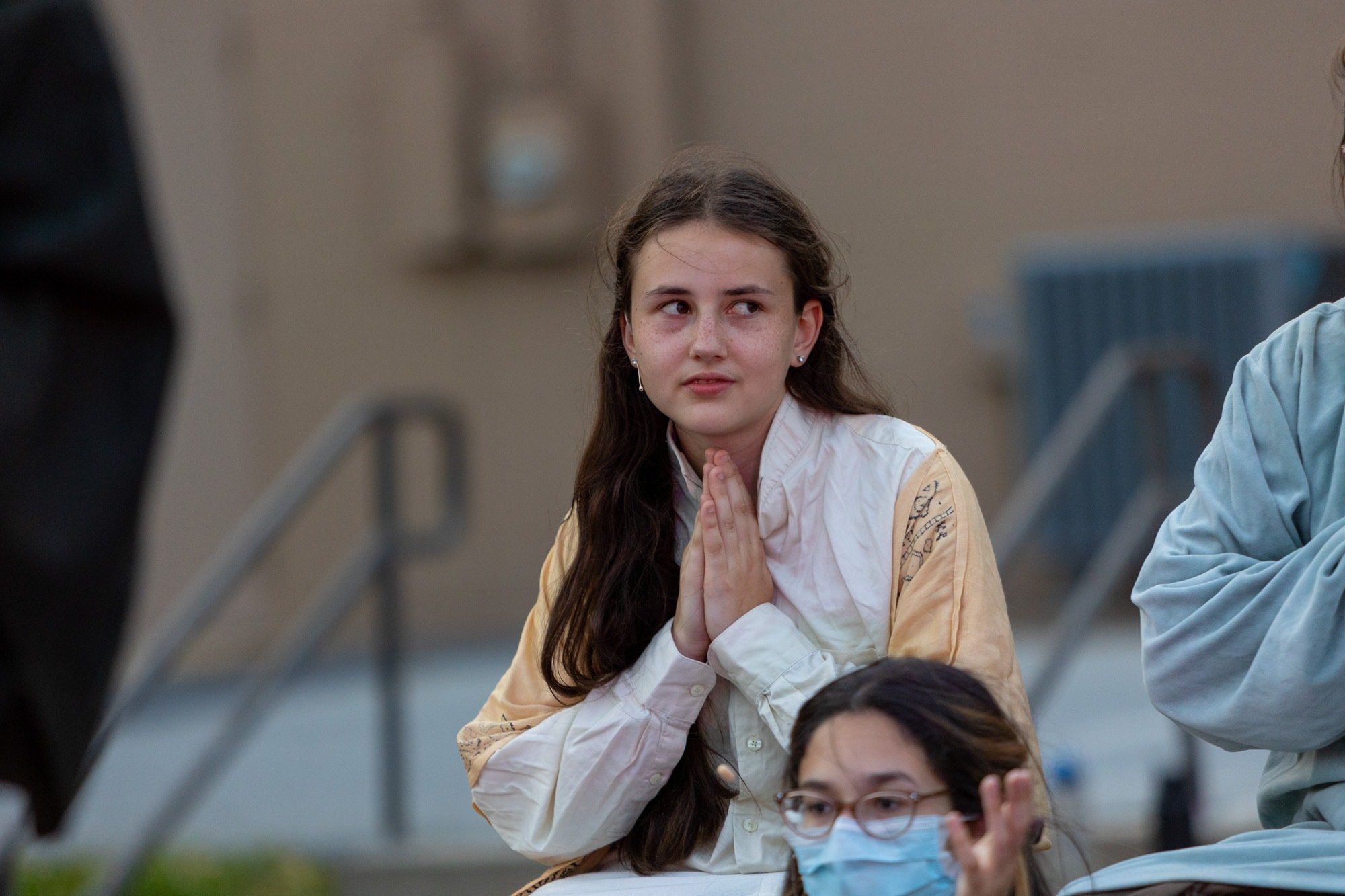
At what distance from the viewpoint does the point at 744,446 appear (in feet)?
8.30

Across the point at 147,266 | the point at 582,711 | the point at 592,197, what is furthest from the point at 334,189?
the point at 147,266

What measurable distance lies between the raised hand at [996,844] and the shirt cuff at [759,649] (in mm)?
469

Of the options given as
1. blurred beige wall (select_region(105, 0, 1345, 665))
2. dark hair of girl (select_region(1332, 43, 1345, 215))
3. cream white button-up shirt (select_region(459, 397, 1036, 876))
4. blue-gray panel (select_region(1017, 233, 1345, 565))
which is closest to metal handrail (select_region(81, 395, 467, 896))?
blurred beige wall (select_region(105, 0, 1345, 665))

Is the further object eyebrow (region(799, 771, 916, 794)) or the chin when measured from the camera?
the chin

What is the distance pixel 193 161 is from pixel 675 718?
618 cm

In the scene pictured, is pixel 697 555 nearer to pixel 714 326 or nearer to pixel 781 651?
pixel 781 651

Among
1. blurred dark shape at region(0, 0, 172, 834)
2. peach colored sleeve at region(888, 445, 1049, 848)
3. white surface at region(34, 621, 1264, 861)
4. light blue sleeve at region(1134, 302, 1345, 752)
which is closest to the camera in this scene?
blurred dark shape at region(0, 0, 172, 834)

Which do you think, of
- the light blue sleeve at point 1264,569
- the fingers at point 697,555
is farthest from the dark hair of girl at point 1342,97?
the fingers at point 697,555

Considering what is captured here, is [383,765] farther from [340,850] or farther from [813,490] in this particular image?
[813,490]

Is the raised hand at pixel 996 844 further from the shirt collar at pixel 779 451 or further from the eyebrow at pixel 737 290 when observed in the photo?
the eyebrow at pixel 737 290

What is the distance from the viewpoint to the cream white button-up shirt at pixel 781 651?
232 centimetres

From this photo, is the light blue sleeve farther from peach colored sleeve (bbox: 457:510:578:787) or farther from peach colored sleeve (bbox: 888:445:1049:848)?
peach colored sleeve (bbox: 457:510:578:787)

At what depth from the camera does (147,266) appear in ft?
5.62

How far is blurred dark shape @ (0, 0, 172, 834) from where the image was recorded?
1.63 m
